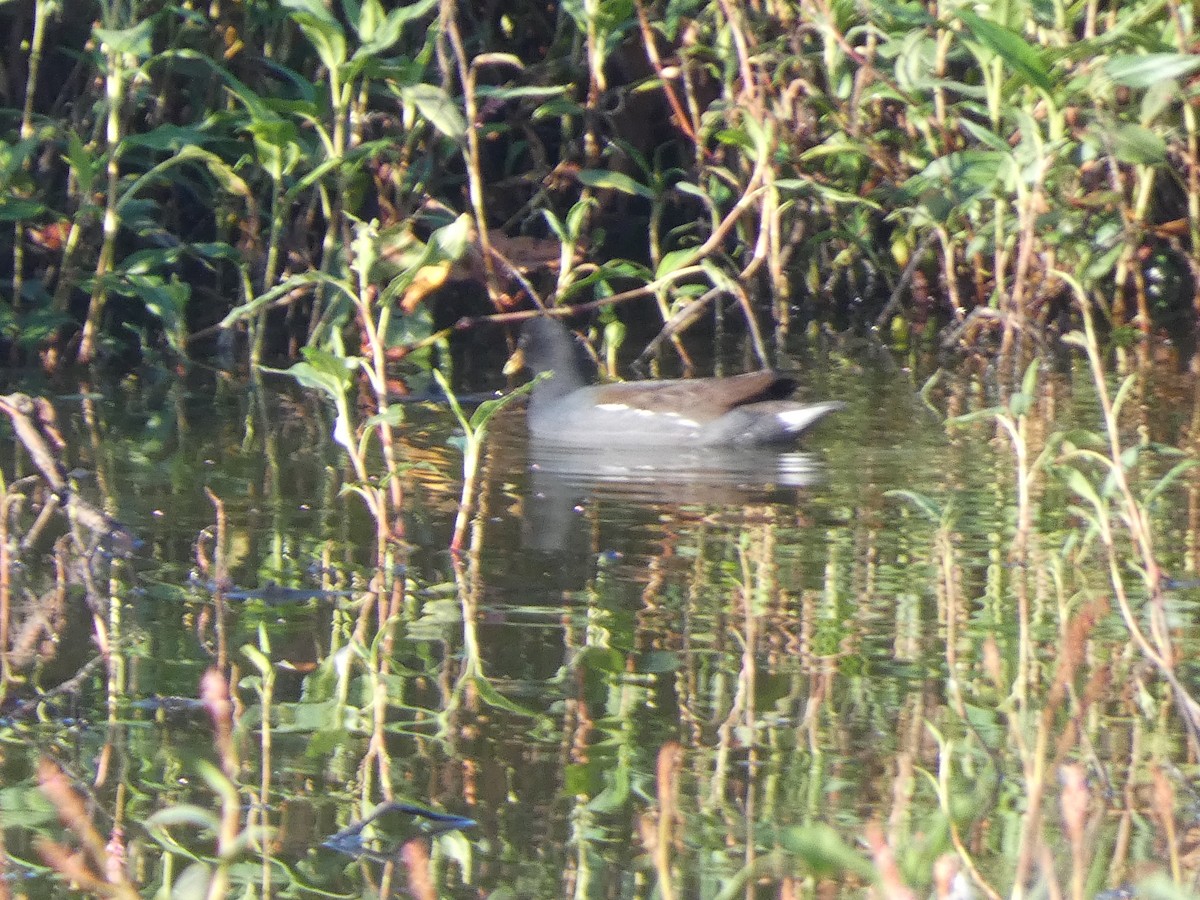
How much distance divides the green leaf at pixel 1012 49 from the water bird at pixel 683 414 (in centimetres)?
137

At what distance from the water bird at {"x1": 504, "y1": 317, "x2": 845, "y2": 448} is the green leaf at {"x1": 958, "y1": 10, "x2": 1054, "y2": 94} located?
1373 millimetres

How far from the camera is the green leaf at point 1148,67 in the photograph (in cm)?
674

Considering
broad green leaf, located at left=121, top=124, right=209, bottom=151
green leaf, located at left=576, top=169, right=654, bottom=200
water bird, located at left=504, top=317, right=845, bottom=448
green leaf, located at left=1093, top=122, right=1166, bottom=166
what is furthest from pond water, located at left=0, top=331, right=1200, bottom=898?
green leaf, located at left=576, top=169, right=654, bottom=200

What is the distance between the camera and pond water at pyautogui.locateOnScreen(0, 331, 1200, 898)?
3.05 meters

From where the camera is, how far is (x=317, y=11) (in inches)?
285

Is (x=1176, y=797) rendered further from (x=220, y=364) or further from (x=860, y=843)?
(x=220, y=364)

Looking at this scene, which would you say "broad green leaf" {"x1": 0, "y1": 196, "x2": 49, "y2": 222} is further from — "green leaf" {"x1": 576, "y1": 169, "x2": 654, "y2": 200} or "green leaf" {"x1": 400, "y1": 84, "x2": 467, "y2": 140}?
"green leaf" {"x1": 576, "y1": 169, "x2": 654, "y2": 200}

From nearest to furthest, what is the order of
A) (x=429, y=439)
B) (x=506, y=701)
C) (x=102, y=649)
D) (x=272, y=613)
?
1. (x=506, y=701)
2. (x=102, y=649)
3. (x=272, y=613)
4. (x=429, y=439)

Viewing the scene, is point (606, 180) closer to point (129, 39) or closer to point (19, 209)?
point (129, 39)

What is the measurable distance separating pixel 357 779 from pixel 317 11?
4.40m

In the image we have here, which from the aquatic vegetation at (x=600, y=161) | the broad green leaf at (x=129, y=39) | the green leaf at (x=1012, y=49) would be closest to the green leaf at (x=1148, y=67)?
the aquatic vegetation at (x=600, y=161)

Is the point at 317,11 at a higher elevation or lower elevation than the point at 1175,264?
higher

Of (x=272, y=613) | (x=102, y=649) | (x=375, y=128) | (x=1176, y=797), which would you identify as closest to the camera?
(x=1176, y=797)

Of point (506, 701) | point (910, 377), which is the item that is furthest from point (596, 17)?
point (506, 701)
